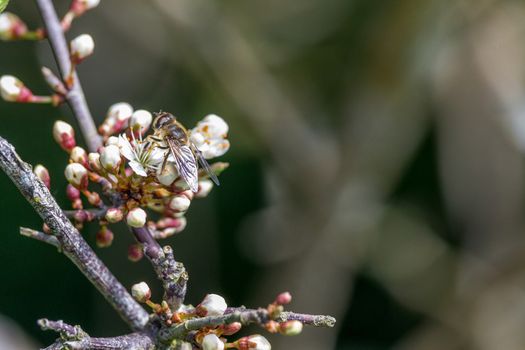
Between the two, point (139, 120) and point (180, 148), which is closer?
point (180, 148)

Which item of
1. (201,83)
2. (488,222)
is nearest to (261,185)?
(201,83)

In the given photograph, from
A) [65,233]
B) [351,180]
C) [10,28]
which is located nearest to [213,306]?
Answer: [65,233]

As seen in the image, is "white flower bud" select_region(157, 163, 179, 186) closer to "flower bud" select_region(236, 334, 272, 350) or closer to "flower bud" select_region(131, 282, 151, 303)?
"flower bud" select_region(131, 282, 151, 303)

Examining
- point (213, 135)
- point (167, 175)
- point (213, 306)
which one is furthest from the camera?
point (213, 135)

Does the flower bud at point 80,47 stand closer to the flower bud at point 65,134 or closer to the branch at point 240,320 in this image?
the flower bud at point 65,134

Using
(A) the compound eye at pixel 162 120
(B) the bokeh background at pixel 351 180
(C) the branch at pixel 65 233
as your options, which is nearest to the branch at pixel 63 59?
(A) the compound eye at pixel 162 120

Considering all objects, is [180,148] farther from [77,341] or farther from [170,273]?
[77,341]

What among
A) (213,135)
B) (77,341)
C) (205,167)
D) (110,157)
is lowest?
(77,341)
